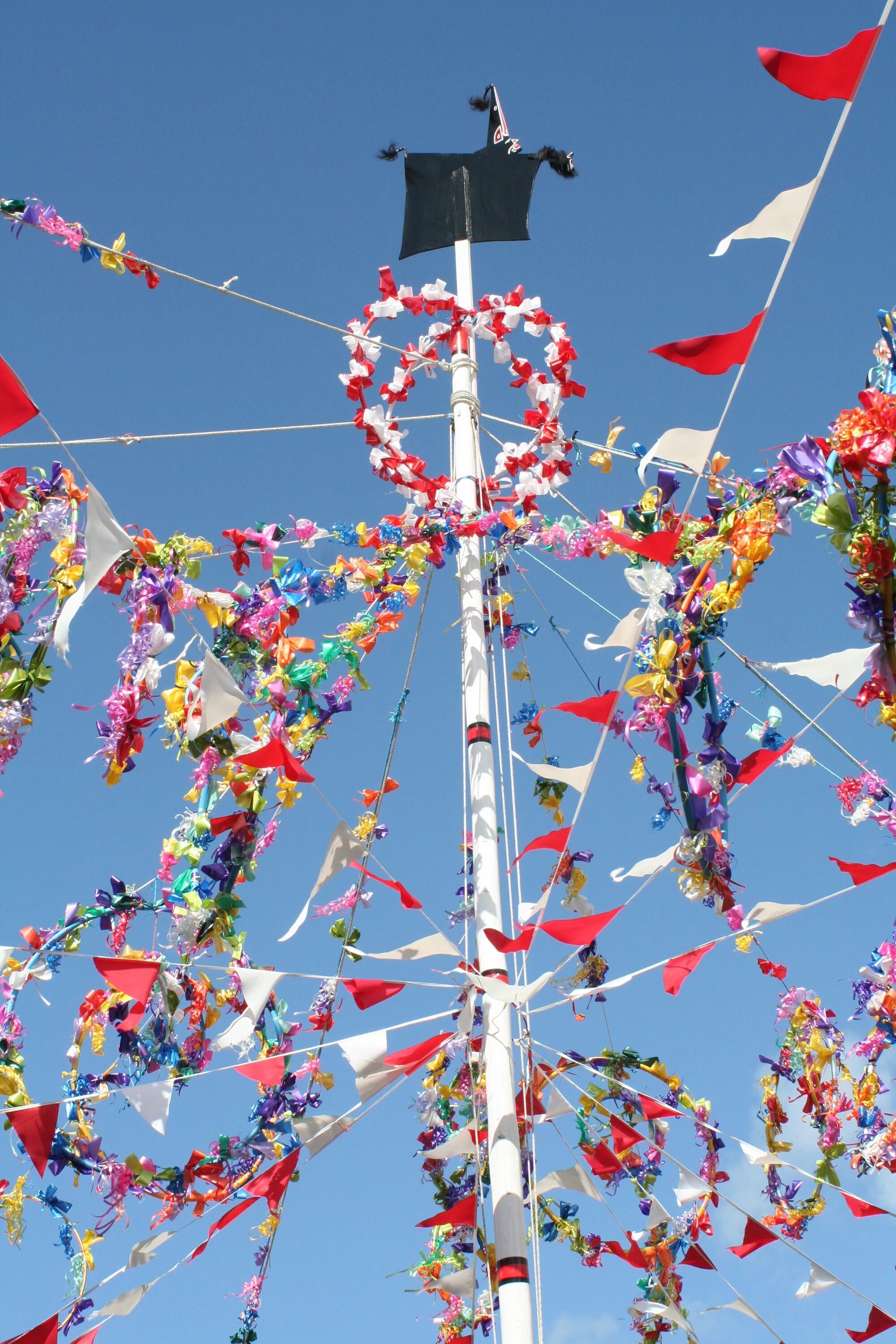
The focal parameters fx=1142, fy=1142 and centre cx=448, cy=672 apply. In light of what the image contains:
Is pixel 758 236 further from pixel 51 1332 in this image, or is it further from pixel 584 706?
pixel 51 1332

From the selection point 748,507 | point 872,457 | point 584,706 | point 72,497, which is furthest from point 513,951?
point 72,497

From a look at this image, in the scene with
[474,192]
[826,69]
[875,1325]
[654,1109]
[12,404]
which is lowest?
[875,1325]

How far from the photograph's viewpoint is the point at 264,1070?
437 cm

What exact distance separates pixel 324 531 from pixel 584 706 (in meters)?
2.05

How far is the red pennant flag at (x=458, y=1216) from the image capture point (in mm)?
4980

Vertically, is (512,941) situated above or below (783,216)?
below

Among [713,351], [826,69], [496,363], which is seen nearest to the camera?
[826,69]

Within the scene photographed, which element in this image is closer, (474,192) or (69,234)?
(69,234)

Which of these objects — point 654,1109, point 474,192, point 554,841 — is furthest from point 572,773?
point 474,192

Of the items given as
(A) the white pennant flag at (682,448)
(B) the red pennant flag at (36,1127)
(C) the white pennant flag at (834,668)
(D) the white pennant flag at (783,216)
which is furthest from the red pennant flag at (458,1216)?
(D) the white pennant flag at (783,216)

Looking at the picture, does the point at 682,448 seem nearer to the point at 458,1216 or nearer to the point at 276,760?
the point at 276,760

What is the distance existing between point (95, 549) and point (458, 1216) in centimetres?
327

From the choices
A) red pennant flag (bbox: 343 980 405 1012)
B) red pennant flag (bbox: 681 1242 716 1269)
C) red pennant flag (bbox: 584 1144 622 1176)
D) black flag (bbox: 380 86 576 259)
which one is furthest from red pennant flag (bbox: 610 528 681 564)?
black flag (bbox: 380 86 576 259)

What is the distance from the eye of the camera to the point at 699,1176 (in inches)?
198
